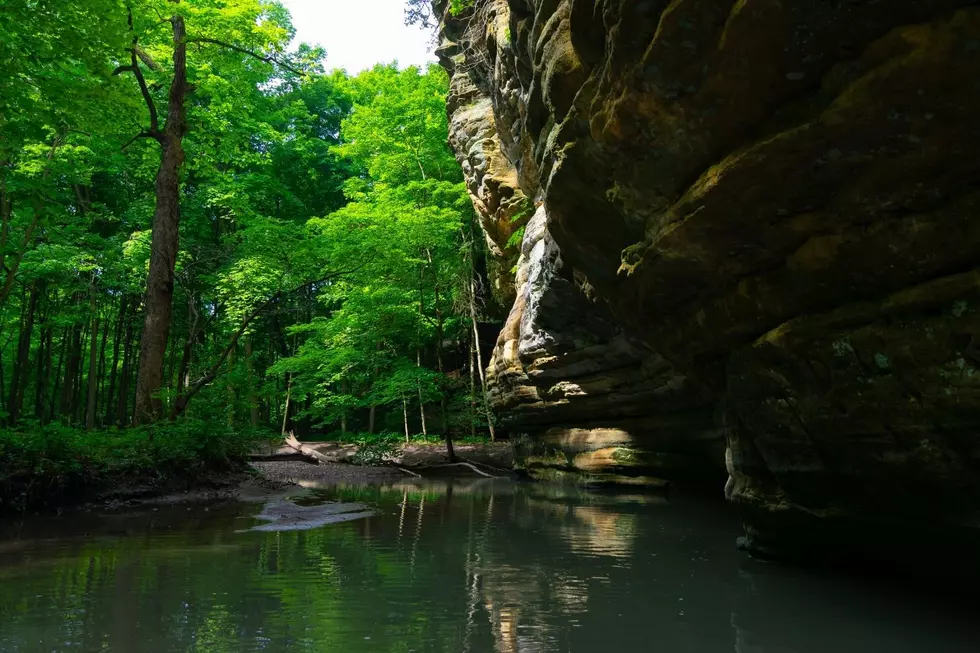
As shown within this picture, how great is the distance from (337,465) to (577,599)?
54.3 ft

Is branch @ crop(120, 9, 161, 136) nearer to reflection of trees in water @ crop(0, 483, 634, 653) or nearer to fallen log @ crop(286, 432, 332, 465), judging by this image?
reflection of trees in water @ crop(0, 483, 634, 653)

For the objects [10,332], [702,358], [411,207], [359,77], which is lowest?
[702,358]

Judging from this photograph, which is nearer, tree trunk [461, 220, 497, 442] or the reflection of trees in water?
the reflection of trees in water

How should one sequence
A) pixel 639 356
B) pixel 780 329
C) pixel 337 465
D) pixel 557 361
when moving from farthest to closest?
pixel 337 465
pixel 557 361
pixel 639 356
pixel 780 329

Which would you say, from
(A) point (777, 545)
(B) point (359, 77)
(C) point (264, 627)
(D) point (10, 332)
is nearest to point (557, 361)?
(A) point (777, 545)

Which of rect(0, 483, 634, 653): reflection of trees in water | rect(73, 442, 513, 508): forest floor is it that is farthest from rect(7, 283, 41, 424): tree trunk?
Result: rect(0, 483, 634, 653): reflection of trees in water

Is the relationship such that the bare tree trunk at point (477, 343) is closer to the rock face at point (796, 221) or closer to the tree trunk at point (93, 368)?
the tree trunk at point (93, 368)

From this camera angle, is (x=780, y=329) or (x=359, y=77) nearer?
(x=780, y=329)

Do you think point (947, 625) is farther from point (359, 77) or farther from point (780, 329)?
point (359, 77)

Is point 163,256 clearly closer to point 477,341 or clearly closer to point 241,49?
point 241,49

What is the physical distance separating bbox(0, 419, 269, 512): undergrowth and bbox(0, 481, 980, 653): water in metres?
0.70

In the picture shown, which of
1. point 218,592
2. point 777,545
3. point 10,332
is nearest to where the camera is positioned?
point 218,592

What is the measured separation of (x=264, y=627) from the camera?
3.74 meters

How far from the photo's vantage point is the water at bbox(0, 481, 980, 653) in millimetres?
3602
